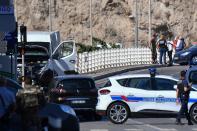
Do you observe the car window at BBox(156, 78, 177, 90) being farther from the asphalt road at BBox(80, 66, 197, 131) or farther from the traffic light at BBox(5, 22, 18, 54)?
the traffic light at BBox(5, 22, 18, 54)

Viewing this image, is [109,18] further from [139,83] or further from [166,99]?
[166,99]

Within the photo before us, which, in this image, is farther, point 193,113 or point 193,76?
point 193,76

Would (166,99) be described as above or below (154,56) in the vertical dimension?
above

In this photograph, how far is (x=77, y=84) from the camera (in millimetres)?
25344

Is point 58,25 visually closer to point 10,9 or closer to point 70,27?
point 70,27

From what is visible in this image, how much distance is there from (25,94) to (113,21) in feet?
191

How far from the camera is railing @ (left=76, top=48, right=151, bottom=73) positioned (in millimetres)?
46719

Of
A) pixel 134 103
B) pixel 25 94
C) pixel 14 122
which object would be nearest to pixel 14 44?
pixel 134 103

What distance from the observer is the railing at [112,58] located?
153 ft

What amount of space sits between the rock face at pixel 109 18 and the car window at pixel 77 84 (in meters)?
44.0

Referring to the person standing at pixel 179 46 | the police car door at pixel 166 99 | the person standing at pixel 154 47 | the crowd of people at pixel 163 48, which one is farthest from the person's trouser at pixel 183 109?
the person standing at pixel 179 46

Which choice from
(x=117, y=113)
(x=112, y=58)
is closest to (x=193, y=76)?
(x=117, y=113)

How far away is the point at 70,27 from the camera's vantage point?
72000 millimetres

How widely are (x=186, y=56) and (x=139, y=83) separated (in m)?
19.1
